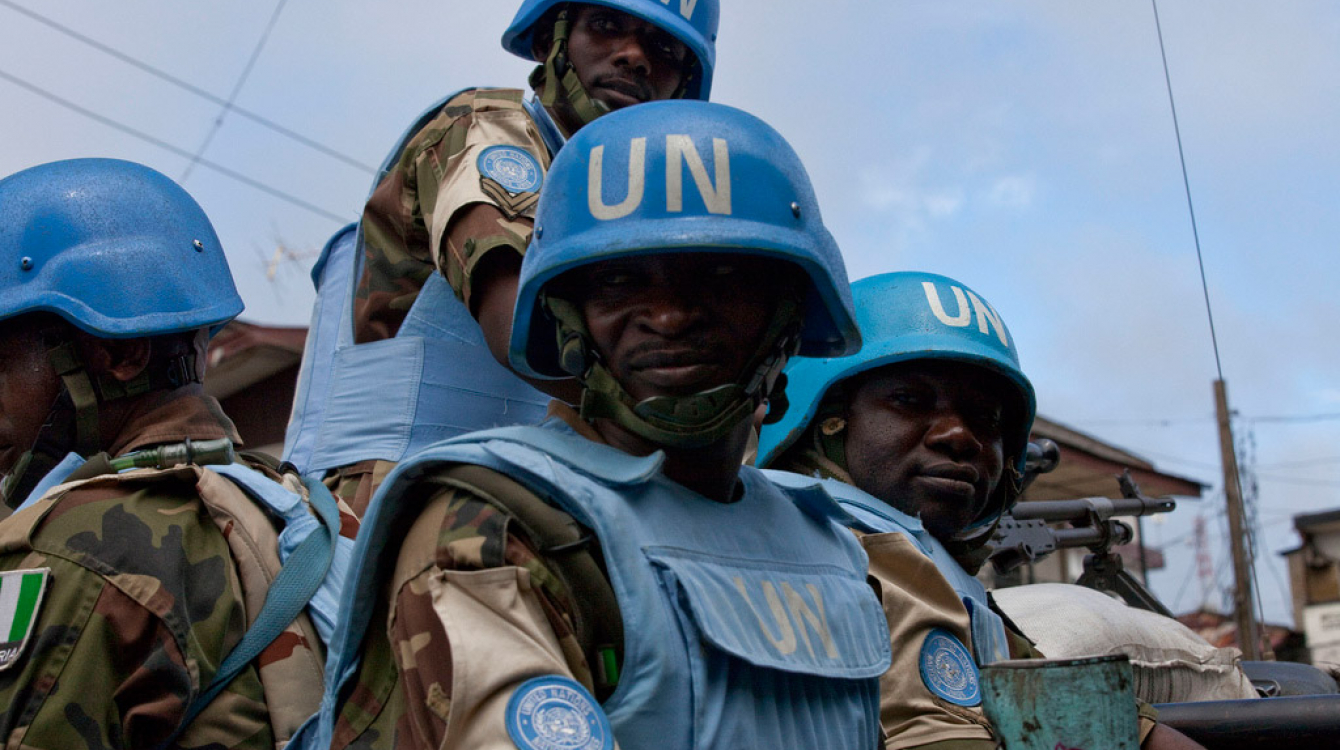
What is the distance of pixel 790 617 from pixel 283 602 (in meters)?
0.91

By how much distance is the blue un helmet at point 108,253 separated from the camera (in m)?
2.66

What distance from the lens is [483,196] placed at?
2.78m

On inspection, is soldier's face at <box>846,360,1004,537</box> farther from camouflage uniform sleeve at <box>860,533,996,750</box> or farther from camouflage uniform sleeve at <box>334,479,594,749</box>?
camouflage uniform sleeve at <box>334,479,594,749</box>

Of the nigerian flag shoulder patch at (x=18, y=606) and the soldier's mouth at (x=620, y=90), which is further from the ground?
the soldier's mouth at (x=620, y=90)

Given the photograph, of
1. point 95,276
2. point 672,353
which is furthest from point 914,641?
point 95,276

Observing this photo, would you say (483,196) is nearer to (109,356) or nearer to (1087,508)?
(109,356)

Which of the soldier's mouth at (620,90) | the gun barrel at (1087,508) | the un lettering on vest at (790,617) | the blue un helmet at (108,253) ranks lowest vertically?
the un lettering on vest at (790,617)

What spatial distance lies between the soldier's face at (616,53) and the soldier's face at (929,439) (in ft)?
2.97

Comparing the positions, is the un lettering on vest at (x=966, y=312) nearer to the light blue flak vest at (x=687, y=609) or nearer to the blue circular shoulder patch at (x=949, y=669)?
the blue circular shoulder patch at (x=949, y=669)

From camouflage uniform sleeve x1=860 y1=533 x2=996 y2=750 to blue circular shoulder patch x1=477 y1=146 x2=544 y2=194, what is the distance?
3.27 feet

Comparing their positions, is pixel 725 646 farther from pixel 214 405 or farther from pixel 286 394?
pixel 286 394

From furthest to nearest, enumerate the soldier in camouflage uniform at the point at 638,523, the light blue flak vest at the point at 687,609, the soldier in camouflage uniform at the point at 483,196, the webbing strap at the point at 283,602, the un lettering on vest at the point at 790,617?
1. the soldier in camouflage uniform at the point at 483,196
2. the webbing strap at the point at 283,602
3. the un lettering on vest at the point at 790,617
4. the light blue flak vest at the point at 687,609
5. the soldier in camouflage uniform at the point at 638,523

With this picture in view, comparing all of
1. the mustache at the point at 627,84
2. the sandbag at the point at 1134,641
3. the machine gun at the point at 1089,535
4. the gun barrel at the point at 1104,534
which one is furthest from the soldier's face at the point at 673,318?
the gun barrel at the point at 1104,534

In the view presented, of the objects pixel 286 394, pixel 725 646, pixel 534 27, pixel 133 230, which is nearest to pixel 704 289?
pixel 725 646
